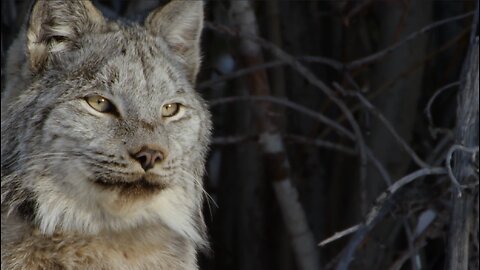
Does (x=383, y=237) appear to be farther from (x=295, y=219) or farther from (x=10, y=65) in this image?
(x=10, y=65)

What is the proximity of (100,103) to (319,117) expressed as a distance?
6.73ft

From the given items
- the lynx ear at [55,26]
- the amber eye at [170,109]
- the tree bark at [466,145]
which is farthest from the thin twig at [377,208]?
the lynx ear at [55,26]

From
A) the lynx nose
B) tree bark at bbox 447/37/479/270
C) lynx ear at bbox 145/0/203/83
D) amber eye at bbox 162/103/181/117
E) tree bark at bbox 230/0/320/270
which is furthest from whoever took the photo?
tree bark at bbox 230/0/320/270

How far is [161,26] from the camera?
485 cm

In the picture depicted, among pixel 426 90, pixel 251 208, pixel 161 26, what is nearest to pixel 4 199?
pixel 161 26

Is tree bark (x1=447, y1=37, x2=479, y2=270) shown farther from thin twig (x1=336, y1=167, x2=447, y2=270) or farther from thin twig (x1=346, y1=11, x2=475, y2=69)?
thin twig (x1=346, y1=11, x2=475, y2=69)

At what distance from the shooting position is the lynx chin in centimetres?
416

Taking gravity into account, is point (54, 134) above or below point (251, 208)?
above

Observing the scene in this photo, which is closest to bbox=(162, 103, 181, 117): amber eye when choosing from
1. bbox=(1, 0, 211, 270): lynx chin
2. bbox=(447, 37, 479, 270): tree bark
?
bbox=(1, 0, 211, 270): lynx chin

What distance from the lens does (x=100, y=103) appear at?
4270 millimetres

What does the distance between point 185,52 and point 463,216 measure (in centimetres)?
144

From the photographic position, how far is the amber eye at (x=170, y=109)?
14.5 ft

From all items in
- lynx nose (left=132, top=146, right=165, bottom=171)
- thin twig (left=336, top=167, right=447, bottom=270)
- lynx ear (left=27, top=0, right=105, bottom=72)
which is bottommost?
thin twig (left=336, top=167, right=447, bottom=270)

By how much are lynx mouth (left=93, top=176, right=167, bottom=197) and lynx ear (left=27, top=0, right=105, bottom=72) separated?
0.61m
